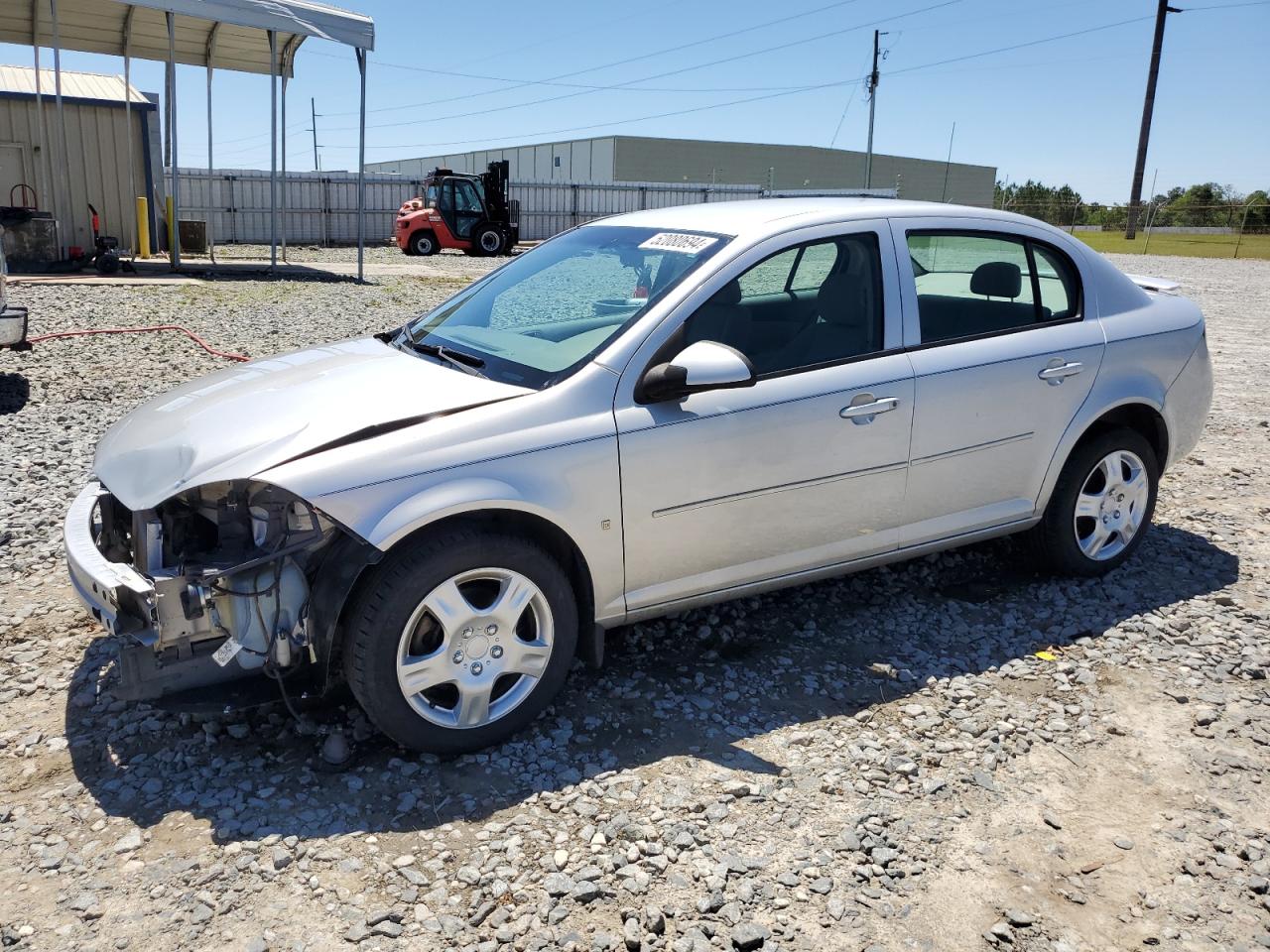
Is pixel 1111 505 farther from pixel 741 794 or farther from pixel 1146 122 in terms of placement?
pixel 1146 122

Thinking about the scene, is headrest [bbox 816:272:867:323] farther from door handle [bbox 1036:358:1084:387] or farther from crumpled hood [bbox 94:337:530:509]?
crumpled hood [bbox 94:337:530:509]

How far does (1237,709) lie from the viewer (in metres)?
3.75

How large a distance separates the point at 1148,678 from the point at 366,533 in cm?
309

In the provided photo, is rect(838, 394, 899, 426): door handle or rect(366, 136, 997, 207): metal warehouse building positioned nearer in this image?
rect(838, 394, 899, 426): door handle

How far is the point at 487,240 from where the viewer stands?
2869 cm

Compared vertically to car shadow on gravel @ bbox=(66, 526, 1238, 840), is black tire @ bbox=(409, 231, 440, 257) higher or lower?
higher

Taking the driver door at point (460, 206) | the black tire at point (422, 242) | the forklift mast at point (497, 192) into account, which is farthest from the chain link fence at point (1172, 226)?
the black tire at point (422, 242)

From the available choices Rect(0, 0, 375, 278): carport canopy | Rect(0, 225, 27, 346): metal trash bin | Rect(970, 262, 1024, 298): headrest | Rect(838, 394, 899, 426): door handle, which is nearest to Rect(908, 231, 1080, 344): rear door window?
Rect(970, 262, 1024, 298): headrest

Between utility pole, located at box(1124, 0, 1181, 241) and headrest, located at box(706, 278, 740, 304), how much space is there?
145 ft

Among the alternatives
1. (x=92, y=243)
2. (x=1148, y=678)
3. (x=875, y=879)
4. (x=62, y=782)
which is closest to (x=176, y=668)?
(x=62, y=782)

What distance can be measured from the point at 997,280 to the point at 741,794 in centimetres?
263

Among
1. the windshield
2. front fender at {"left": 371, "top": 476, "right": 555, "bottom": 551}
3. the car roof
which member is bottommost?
front fender at {"left": 371, "top": 476, "right": 555, "bottom": 551}

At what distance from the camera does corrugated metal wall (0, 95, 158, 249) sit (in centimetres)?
2002

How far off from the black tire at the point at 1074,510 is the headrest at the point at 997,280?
0.81 metres
